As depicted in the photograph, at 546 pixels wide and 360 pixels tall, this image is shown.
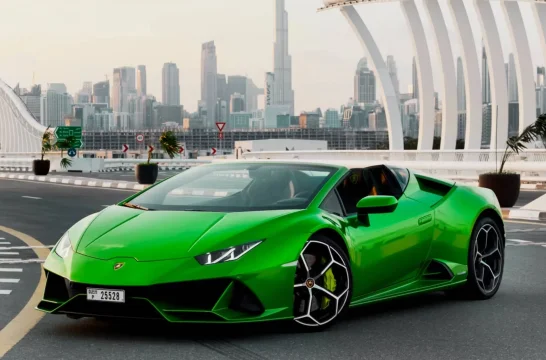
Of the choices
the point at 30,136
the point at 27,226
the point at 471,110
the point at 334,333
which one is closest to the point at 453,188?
the point at 334,333

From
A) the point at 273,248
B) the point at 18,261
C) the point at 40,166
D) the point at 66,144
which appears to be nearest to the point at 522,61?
the point at 40,166

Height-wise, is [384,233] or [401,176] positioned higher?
[401,176]

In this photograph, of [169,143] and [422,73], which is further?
[422,73]

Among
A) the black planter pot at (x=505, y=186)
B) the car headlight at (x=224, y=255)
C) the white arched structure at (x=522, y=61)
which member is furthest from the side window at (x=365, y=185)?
the white arched structure at (x=522, y=61)

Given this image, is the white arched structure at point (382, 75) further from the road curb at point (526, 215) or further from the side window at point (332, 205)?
the side window at point (332, 205)

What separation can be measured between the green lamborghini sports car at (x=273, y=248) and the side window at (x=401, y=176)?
1 centimetres

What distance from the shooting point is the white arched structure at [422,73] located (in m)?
55.1

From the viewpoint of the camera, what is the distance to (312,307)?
7109mm

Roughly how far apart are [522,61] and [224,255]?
46467 millimetres

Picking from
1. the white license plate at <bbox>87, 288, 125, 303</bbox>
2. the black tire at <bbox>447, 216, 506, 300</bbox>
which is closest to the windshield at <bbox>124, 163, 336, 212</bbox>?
the white license plate at <bbox>87, 288, 125, 303</bbox>

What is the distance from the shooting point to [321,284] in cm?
717

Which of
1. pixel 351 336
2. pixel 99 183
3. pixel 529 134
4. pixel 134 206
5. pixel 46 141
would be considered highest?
pixel 529 134

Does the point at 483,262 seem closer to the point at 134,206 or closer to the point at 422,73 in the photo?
the point at 134,206

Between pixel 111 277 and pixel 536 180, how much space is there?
3165cm
